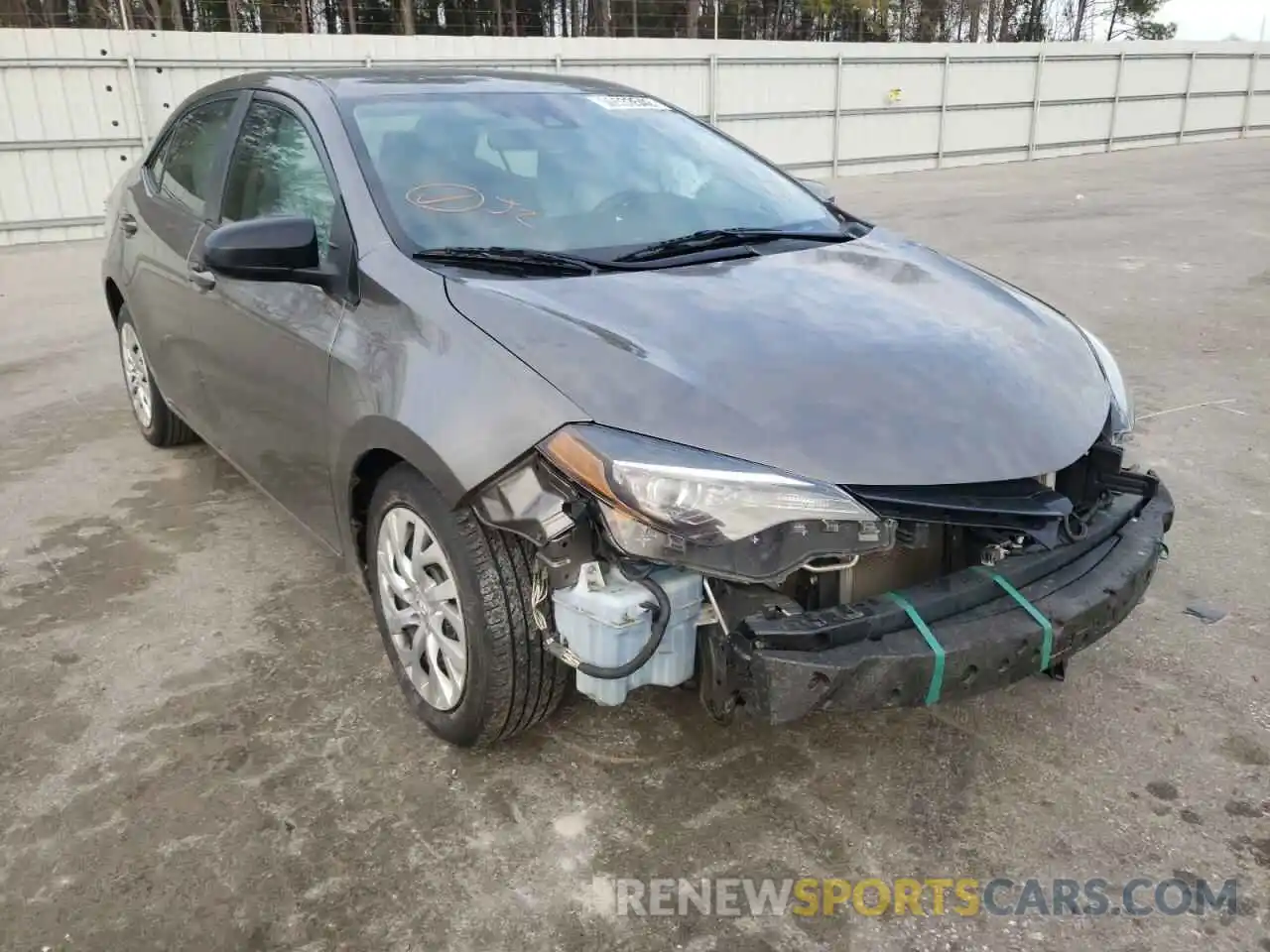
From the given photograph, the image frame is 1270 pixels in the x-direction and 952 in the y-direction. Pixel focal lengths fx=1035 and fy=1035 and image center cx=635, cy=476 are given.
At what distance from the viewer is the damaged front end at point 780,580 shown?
1.99 meters

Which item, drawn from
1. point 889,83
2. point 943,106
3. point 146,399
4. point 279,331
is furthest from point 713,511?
point 943,106

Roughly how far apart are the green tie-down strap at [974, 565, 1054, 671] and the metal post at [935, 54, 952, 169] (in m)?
18.7

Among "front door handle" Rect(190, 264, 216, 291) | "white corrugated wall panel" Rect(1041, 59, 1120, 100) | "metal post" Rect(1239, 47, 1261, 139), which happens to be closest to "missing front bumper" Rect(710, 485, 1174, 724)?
"front door handle" Rect(190, 264, 216, 291)

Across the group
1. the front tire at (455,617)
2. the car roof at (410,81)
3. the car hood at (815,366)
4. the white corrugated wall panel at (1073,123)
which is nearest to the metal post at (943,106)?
the white corrugated wall panel at (1073,123)

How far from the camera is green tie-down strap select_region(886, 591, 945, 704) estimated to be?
2.03 metres

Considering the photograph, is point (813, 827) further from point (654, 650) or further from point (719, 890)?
point (654, 650)

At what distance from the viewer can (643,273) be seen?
265cm

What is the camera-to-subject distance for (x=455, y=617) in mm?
2408

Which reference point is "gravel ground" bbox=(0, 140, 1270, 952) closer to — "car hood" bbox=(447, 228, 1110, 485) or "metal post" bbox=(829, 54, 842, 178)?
"car hood" bbox=(447, 228, 1110, 485)

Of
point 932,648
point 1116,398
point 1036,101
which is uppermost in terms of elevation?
point 1116,398

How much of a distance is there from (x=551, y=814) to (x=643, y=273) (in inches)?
52.8

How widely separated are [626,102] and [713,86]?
13.6 meters

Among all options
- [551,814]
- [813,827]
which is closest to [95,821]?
[551,814]

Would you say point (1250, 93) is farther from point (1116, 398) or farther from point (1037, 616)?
point (1037, 616)
